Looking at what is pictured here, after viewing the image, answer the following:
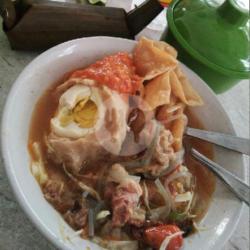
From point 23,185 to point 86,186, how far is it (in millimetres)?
173

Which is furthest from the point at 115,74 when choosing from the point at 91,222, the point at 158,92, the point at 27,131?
the point at 91,222

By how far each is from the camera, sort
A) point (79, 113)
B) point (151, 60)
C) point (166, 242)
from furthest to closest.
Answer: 1. point (151, 60)
2. point (79, 113)
3. point (166, 242)

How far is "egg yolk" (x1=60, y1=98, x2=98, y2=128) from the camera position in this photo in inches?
33.7

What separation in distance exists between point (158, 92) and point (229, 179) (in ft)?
0.91

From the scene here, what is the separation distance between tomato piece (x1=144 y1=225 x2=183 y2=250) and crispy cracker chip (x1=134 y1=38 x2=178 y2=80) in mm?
380

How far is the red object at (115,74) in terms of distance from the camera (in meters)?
0.88

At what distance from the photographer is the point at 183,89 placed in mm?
1001

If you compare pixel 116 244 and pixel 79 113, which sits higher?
pixel 79 113

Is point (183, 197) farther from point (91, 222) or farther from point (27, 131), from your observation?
point (27, 131)

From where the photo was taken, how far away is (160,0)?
1088mm

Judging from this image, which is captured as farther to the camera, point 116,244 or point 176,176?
point 176,176

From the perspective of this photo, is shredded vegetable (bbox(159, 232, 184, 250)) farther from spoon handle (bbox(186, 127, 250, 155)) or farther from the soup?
spoon handle (bbox(186, 127, 250, 155))

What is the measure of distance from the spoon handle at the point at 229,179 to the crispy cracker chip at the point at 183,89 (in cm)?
13

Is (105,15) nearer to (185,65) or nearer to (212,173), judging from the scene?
(185,65)
